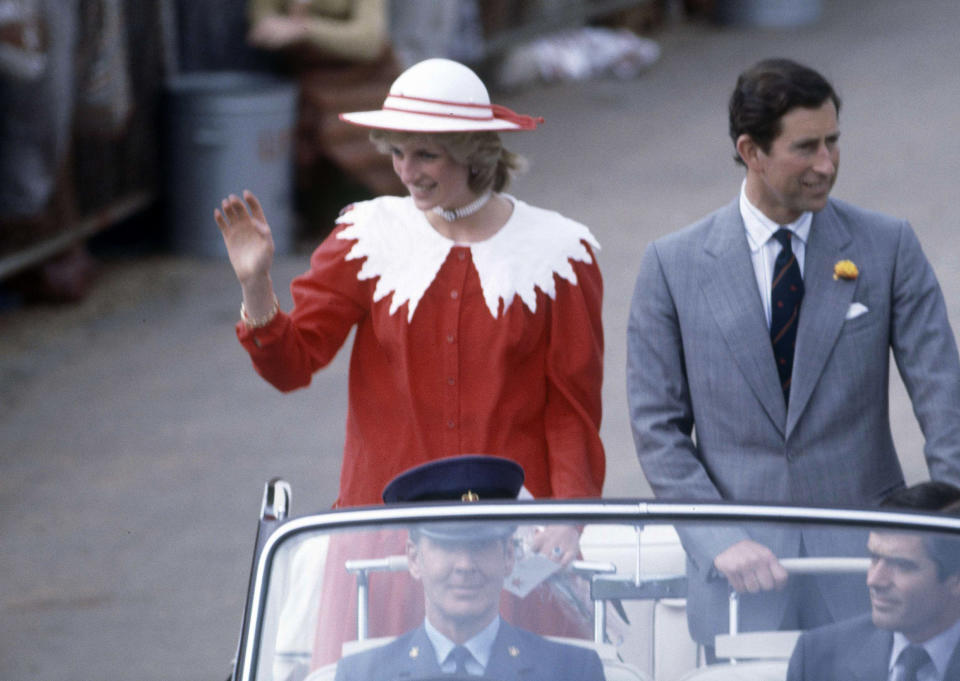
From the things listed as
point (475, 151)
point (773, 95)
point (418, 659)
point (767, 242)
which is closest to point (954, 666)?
point (418, 659)

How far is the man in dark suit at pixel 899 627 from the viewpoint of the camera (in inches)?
91.0

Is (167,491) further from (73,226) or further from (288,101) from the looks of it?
(288,101)

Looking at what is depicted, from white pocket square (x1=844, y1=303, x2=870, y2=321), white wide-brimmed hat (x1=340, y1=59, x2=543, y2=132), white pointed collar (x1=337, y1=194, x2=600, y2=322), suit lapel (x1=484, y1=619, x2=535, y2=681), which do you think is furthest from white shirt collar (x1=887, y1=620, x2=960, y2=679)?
white wide-brimmed hat (x1=340, y1=59, x2=543, y2=132)

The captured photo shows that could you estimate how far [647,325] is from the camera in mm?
3254

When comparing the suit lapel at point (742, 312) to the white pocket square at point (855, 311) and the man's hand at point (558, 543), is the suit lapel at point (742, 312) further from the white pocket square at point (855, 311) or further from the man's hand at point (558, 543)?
the man's hand at point (558, 543)

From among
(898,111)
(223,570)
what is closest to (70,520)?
(223,570)

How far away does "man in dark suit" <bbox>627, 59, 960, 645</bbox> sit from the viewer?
3.12 metres

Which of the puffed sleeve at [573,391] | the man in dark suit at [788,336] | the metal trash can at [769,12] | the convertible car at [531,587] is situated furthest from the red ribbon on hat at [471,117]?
the metal trash can at [769,12]

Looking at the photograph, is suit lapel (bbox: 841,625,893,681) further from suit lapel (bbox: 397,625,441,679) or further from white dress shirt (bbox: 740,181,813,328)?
white dress shirt (bbox: 740,181,813,328)

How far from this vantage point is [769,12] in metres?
18.8

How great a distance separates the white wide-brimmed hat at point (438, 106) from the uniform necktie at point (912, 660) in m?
1.61

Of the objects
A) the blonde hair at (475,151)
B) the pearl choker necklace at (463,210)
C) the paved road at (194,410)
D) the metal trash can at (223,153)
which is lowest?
the paved road at (194,410)

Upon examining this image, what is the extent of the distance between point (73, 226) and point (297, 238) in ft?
5.93

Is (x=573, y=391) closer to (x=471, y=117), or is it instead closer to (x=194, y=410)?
(x=471, y=117)
